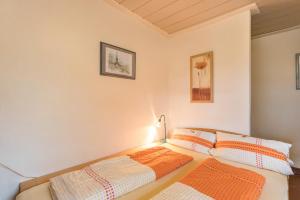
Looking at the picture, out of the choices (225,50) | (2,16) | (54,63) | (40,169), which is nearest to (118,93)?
(54,63)

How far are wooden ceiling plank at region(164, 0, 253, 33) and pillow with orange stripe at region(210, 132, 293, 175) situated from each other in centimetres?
150

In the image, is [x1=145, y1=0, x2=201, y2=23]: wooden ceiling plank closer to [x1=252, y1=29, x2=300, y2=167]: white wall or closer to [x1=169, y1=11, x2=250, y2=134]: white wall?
[x1=169, y1=11, x2=250, y2=134]: white wall

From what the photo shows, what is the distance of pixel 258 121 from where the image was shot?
272 cm

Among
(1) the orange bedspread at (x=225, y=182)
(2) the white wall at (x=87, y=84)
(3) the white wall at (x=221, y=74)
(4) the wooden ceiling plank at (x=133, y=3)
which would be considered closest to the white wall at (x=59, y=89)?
(2) the white wall at (x=87, y=84)

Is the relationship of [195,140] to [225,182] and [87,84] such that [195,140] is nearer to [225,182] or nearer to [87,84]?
[225,182]

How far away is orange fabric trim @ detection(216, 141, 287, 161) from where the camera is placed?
150 centimetres

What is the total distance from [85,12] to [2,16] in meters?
0.67

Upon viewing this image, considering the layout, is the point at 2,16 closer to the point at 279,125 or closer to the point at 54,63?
the point at 54,63

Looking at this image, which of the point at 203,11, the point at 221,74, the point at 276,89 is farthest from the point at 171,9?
the point at 276,89

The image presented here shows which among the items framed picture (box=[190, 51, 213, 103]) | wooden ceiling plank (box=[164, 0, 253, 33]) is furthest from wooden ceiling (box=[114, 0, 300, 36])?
framed picture (box=[190, 51, 213, 103])

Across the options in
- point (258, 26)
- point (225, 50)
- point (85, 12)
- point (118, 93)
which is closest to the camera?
point (85, 12)

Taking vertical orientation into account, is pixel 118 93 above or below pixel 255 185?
above

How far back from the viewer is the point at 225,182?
1186 mm

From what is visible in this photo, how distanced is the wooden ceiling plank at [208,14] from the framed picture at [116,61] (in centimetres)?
84
